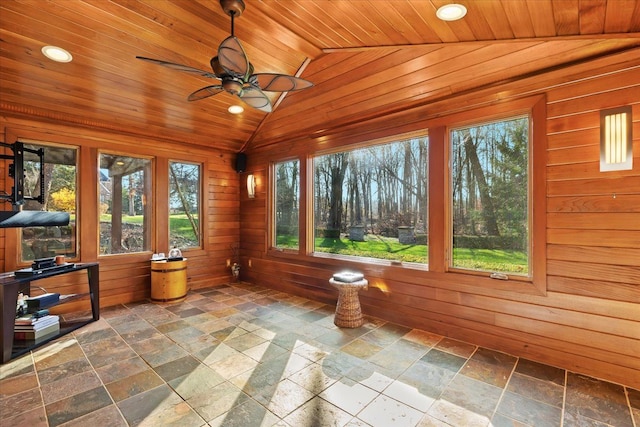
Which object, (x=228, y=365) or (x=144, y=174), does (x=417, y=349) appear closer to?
(x=228, y=365)

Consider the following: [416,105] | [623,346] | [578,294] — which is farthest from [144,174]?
[623,346]

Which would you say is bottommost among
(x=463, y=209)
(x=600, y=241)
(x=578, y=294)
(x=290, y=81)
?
(x=578, y=294)

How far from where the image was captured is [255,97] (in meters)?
2.85

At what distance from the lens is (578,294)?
8.36ft

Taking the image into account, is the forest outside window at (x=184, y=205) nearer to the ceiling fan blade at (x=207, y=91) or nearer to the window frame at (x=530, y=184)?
the ceiling fan blade at (x=207, y=91)

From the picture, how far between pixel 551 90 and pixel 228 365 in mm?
3768

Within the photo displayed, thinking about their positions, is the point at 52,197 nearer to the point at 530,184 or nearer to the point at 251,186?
the point at 251,186

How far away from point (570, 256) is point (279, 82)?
9.64ft

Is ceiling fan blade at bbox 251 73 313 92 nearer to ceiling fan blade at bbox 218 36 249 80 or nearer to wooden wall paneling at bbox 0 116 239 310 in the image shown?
ceiling fan blade at bbox 218 36 249 80

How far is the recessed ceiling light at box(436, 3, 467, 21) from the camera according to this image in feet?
6.68

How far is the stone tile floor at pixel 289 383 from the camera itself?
1.97 m

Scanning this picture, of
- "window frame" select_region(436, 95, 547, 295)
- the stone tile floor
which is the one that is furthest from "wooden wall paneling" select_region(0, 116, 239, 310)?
"window frame" select_region(436, 95, 547, 295)

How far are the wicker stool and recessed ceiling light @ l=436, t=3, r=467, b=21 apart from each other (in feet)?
8.87

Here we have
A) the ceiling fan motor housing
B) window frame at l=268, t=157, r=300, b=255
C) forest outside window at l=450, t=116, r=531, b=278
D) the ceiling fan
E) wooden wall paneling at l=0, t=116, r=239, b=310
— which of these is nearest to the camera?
the ceiling fan
